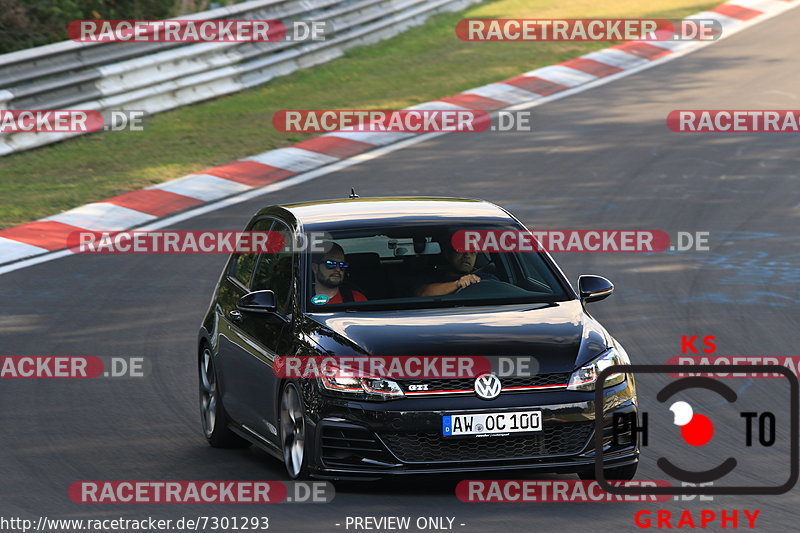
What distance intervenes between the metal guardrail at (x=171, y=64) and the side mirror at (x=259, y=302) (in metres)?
11.2

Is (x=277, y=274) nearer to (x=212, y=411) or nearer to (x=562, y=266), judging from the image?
(x=212, y=411)

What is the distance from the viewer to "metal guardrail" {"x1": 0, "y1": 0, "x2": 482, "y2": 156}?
1962 cm

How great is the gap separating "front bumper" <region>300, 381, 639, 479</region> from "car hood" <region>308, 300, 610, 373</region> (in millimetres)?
260

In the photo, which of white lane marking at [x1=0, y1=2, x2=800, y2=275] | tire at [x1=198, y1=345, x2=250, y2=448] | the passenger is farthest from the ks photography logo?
white lane marking at [x1=0, y1=2, x2=800, y2=275]

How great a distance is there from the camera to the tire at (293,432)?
8.06m

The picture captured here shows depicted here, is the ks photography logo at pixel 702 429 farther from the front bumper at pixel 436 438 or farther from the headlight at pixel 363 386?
the headlight at pixel 363 386

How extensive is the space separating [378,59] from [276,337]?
57.5 ft

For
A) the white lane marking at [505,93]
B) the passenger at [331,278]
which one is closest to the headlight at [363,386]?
the passenger at [331,278]

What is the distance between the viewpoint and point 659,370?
11.0m

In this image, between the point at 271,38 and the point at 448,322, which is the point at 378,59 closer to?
the point at 271,38

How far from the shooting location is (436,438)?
7766 millimetres

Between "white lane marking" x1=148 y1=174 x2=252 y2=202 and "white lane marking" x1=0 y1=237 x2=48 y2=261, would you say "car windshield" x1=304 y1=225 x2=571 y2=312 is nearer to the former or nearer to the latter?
"white lane marking" x1=0 y1=237 x2=48 y2=261

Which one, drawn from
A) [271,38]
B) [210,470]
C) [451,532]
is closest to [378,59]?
[271,38]

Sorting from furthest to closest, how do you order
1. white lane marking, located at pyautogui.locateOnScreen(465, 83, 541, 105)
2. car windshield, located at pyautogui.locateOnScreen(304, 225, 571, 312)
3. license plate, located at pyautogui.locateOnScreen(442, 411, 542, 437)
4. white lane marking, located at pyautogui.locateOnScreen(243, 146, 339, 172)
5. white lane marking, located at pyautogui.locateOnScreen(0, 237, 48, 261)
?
white lane marking, located at pyautogui.locateOnScreen(465, 83, 541, 105)
white lane marking, located at pyautogui.locateOnScreen(243, 146, 339, 172)
white lane marking, located at pyautogui.locateOnScreen(0, 237, 48, 261)
car windshield, located at pyautogui.locateOnScreen(304, 225, 571, 312)
license plate, located at pyautogui.locateOnScreen(442, 411, 542, 437)
